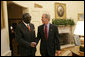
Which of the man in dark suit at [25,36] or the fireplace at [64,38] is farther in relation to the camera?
the fireplace at [64,38]

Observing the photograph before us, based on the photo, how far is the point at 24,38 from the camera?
2.10 metres

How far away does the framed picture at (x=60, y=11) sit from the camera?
6.44 m

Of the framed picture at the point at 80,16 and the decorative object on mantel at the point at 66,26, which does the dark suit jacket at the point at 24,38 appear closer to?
the decorative object on mantel at the point at 66,26

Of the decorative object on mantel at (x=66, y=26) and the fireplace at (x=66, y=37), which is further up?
the decorative object on mantel at (x=66, y=26)

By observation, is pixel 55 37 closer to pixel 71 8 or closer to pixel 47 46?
pixel 47 46

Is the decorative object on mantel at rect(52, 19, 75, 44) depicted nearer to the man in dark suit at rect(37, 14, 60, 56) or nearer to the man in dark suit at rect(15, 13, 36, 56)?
the man in dark suit at rect(37, 14, 60, 56)

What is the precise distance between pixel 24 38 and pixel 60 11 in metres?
4.73

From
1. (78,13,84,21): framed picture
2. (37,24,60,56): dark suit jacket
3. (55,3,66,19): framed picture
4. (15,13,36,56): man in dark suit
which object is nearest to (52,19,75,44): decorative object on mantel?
(55,3,66,19): framed picture

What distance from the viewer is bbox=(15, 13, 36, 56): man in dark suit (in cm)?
206

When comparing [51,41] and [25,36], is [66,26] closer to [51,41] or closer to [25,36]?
[51,41]

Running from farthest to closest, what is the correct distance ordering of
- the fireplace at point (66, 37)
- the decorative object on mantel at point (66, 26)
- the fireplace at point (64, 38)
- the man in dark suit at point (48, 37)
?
1. the fireplace at point (64, 38)
2. the fireplace at point (66, 37)
3. the decorative object on mantel at point (66, 26)
4. the man in dark suit at point (48, 37)

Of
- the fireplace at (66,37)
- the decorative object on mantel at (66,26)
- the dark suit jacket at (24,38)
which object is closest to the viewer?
the dark suit jacket at (24,38)

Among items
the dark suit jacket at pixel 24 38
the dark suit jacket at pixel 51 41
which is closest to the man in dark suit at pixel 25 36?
the dark suit jacket at pixel 24 38

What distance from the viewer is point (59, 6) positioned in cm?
654
